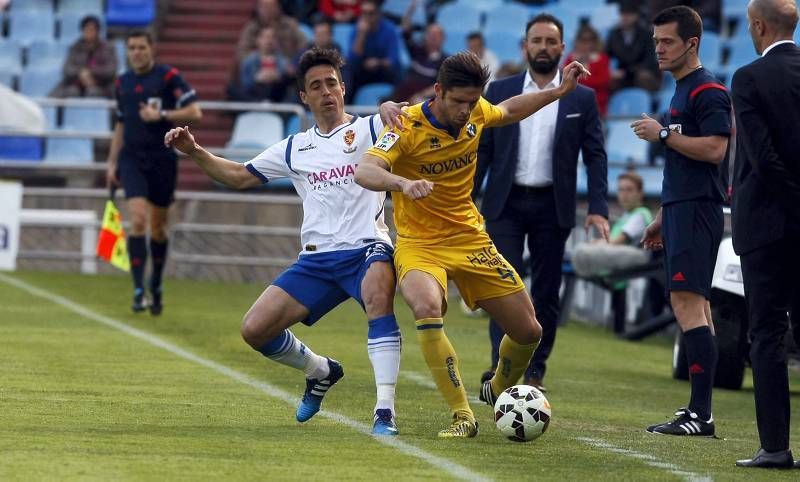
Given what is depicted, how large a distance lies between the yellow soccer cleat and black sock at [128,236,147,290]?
7191 mm

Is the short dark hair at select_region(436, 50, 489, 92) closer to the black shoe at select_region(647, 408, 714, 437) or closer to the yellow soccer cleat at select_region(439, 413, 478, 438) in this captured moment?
the yellow soccer cleat at select_region(439, 413, 478, 438)

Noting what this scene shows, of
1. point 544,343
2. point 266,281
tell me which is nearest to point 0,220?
point 266,281

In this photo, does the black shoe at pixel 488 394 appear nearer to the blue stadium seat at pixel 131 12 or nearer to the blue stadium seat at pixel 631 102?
the blue stadium seat at pixel 631 102

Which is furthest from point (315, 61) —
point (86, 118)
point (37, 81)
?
point (37, 81)

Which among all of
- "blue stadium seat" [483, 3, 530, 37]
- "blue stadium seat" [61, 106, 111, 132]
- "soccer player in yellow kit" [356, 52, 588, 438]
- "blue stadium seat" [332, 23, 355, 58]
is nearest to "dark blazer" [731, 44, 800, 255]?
"soccer player in yellow kit" [356, 52, 588, 438]

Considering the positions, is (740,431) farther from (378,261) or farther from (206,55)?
(206,55)

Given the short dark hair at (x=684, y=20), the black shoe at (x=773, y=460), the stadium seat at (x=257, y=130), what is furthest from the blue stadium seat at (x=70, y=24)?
the black shoe at (x=773, y=460)

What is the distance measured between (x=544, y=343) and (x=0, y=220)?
10028 mm

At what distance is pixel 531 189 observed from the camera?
971 centimetres

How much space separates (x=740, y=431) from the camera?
8766 mm

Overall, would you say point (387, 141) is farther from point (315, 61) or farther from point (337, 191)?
point (315, 61)

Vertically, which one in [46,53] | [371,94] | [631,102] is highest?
[631,102]

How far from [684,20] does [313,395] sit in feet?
8.80

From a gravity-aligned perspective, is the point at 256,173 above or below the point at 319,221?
above
